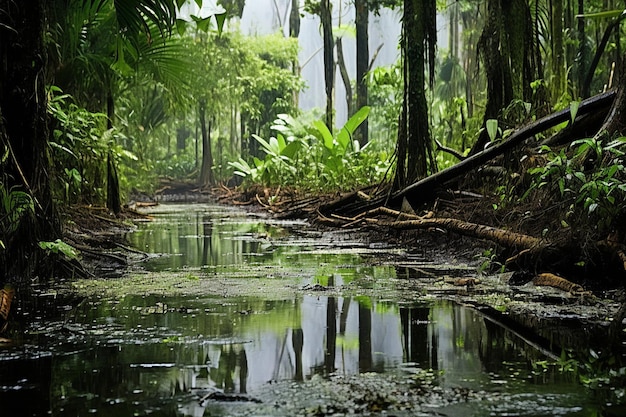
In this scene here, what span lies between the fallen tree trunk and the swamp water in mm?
1622

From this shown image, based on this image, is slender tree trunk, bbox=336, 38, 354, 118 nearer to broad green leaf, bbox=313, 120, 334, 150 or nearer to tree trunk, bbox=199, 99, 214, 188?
tree trunk, bbox=199, 99, 214, 188

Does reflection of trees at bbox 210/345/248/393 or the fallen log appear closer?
reflection of trees at bbox 210/345/248/393

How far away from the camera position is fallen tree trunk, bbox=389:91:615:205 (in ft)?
14.7

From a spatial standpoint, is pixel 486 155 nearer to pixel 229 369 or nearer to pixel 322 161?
pixel 229 369

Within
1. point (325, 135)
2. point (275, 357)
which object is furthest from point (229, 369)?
point (325, 135)

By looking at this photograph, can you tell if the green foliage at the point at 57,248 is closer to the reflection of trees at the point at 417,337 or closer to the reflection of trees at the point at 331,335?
the reflection of trees at the point at 331,335

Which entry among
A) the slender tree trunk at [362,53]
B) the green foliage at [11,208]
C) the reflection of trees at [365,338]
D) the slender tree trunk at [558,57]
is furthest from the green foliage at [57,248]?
the slender tree trunk at [362,53]

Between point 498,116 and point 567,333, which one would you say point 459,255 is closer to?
point 498,116

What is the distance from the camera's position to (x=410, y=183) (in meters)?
6.71

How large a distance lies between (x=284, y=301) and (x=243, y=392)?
1356 mm

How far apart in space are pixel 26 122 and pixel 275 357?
7.80 ft

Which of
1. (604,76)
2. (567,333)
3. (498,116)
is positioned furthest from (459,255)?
(604,76)

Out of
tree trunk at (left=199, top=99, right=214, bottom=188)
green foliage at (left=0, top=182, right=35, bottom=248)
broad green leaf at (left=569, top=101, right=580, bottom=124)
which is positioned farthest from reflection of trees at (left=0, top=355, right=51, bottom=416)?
tree trunk at (left=199, top=99, right=214, bottom=188)

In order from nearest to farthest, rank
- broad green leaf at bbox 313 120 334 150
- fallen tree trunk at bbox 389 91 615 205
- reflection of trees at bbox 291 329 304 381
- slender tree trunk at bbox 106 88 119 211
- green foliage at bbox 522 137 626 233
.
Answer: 1. reflection of trees at bbox 291 329 304 381
2. green foliage at bbox 522 137 626 233
3. fallen tree trunk at bbox 389 91 615 205
4. slender tree trunk at bbox 106 88 119 211
5. broad green leaf at bbox 313 120 334 150
